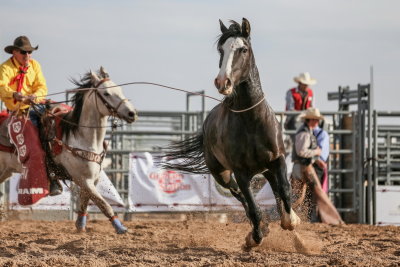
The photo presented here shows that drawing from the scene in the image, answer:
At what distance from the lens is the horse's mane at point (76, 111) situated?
346 inches

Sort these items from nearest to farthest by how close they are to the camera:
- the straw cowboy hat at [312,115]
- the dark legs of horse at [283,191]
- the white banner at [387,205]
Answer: the dark legs of horse at [283,191], the straw cowboy hat at [312,115], the white banner at [387,205]

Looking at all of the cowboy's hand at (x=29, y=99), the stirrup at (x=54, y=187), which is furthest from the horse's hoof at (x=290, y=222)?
the cowboy's hand at (x=29, y=99)

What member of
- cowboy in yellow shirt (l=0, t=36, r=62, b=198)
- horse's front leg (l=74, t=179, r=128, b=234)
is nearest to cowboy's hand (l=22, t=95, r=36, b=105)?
cowboy in yellow shirt (l=0, t=36, r=62, b=198)

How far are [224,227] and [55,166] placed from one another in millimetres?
2362

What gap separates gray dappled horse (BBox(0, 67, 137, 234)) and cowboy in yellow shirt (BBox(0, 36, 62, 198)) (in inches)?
11.3

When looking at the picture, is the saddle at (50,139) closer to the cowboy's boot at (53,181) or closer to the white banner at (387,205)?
the cowboy's boot at (53,181)

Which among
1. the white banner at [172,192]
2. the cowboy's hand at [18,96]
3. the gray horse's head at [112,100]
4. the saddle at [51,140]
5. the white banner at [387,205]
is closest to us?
the gray horse's head at [112,100]

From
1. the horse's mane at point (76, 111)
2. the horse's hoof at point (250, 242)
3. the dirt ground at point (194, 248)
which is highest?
the horse's mane at point (76, 111)

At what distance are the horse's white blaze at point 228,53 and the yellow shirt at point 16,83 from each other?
10.1 ft

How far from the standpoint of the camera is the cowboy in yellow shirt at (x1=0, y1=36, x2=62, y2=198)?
869 centimetres

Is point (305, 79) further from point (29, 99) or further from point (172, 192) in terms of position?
point (29, 99)

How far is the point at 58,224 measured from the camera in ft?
34.7

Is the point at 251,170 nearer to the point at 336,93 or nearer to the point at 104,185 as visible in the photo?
the point at 104,185

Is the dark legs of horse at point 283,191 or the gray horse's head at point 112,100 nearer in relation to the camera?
the dark legs of horse at point 283,191
